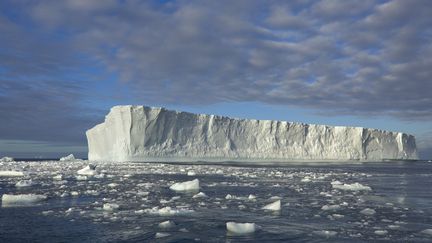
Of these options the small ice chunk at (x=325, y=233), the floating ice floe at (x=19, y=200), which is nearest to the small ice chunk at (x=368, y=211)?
the small ice chunk at (x=325, y=233)

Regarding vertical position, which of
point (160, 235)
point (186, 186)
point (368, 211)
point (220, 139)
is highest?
point (220, 139)

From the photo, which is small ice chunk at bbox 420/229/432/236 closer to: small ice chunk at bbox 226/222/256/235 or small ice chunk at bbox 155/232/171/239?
small ice chunk at bbox 226/222/256/235

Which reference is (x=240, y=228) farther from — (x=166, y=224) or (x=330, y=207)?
(x=330, y=207)

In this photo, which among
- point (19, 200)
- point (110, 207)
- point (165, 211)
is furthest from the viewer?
point (19, 200)

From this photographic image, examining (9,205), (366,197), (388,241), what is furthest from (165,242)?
(366,197)

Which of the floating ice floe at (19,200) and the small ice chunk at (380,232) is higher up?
the floating ice floe at (19,200)

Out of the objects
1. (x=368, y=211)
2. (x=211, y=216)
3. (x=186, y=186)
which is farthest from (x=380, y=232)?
(x=186, y=186)

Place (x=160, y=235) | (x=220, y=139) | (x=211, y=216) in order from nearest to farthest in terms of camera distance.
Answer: (x=160, y=235), (x=211, y=216), (x=220, y=139)

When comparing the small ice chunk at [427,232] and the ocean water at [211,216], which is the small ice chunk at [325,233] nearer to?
the ocean water at [211,216]

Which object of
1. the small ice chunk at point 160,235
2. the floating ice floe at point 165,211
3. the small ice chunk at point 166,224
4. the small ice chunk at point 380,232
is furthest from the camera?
the floating ice floe at point 165,211

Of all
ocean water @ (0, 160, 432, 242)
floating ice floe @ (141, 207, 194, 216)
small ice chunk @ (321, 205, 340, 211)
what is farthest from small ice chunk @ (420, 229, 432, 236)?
floating ice floe @ (141, 207, 194, 216)
